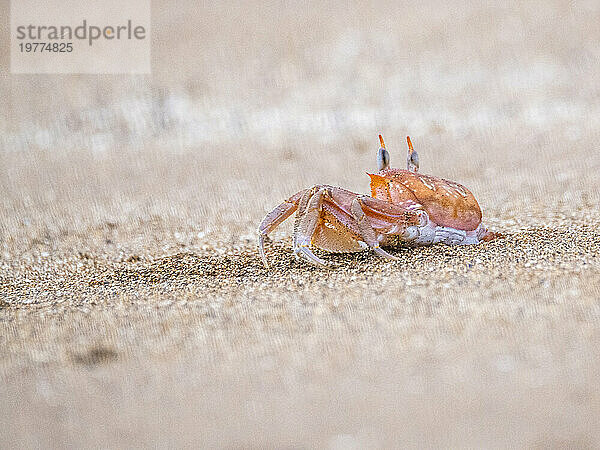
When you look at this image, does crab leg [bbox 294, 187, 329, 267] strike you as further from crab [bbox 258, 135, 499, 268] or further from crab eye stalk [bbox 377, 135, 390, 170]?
crab eye stalk [bbox 377, 135, 390, 170]

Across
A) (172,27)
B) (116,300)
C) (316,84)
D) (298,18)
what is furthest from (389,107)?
(116,300)

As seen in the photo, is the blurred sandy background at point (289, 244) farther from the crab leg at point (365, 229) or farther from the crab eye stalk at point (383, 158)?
the crab eye stalk at point (383, 158)

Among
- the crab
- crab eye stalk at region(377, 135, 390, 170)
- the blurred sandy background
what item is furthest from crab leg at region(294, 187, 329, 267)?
crab eye stalk at region(377, 135, 390, 170)

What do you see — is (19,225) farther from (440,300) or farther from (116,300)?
(440,300)

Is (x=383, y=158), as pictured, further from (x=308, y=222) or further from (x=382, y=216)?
(x=308, y=222)

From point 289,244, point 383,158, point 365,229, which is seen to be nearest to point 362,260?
point 365,229

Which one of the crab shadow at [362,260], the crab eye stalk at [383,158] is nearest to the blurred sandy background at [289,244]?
the crab shadow at [362,260]
